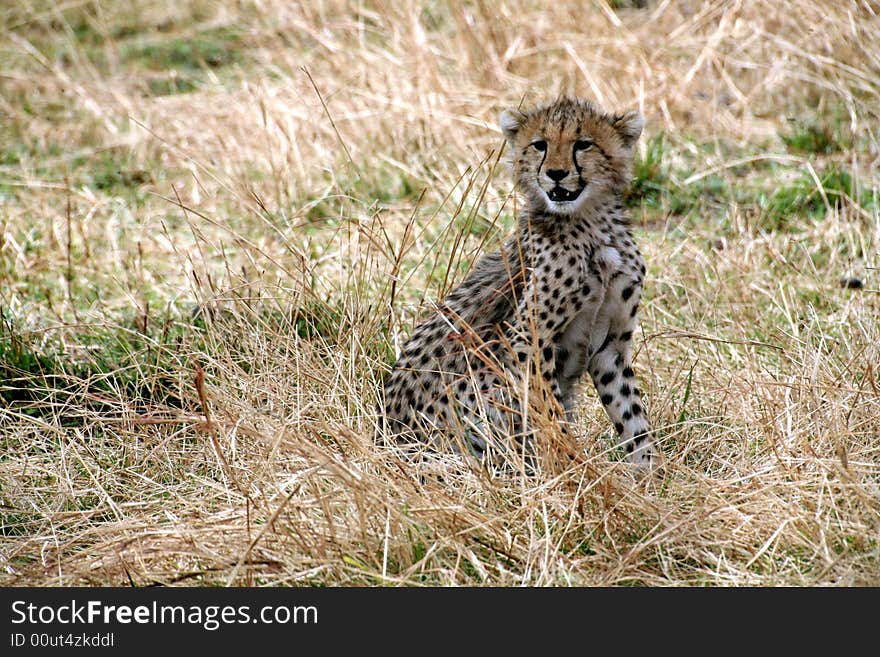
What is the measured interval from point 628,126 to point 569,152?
249mm

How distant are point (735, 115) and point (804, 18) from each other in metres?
0.68

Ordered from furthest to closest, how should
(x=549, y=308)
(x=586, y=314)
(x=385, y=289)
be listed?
(x=385, y=289) → (x=586, y=314) → (x=549, y=308)

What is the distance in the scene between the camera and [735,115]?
21.5 ft

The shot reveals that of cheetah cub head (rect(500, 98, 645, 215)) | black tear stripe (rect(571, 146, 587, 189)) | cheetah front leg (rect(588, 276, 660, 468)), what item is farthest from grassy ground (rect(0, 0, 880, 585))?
black tear stripe (rect(571, 146, 587, 189))

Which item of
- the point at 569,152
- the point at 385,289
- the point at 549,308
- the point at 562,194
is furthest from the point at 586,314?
the point at 385,289

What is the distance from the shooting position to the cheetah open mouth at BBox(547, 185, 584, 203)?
366cm

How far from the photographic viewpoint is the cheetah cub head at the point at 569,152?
3.62 m

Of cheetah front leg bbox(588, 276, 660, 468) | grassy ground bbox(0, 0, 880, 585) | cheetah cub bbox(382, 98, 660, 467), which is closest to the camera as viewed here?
grassy ground bbox(0, 0, 880, 585)

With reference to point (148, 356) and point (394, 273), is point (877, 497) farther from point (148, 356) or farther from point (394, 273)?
point (148, 356)

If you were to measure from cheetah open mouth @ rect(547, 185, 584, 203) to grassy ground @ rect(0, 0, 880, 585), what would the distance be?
1.35 ft

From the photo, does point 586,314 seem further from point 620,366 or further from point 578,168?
point 578,168

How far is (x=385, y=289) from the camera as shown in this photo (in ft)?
13.4

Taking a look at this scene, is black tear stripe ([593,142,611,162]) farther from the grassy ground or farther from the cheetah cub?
the grassy ground

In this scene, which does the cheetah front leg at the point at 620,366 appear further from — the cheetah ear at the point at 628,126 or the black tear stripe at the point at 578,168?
the cheetah ear at the point at 628,126
